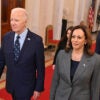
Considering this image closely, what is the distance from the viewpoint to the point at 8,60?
3.28 meters

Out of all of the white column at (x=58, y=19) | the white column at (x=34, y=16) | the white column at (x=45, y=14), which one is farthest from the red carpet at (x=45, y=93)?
the white column at (x=45, y=14)

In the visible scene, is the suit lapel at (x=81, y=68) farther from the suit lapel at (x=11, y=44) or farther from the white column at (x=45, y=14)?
the white column at (x=45, y=14)

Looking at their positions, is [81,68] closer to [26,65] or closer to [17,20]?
[26,65]

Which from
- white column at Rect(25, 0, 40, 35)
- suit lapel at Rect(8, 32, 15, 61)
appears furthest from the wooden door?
suit lapel at Rect(8, 32, 15, 61)

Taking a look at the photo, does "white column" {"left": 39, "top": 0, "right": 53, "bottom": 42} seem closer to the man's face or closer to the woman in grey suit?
the man's face

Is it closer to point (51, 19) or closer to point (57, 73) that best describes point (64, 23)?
point (51, 19)

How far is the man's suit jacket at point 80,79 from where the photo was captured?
2887 millimetres

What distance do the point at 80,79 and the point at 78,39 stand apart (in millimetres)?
434

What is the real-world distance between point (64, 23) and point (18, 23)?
9117mm

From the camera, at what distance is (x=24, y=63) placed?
3209mm

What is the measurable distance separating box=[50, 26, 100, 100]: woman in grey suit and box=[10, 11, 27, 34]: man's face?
0.59m

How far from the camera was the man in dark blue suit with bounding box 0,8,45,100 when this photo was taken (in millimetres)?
3219

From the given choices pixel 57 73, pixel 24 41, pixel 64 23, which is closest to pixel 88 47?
pixel 57 73

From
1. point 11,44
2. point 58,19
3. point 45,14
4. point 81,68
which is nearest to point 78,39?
point 81,68
